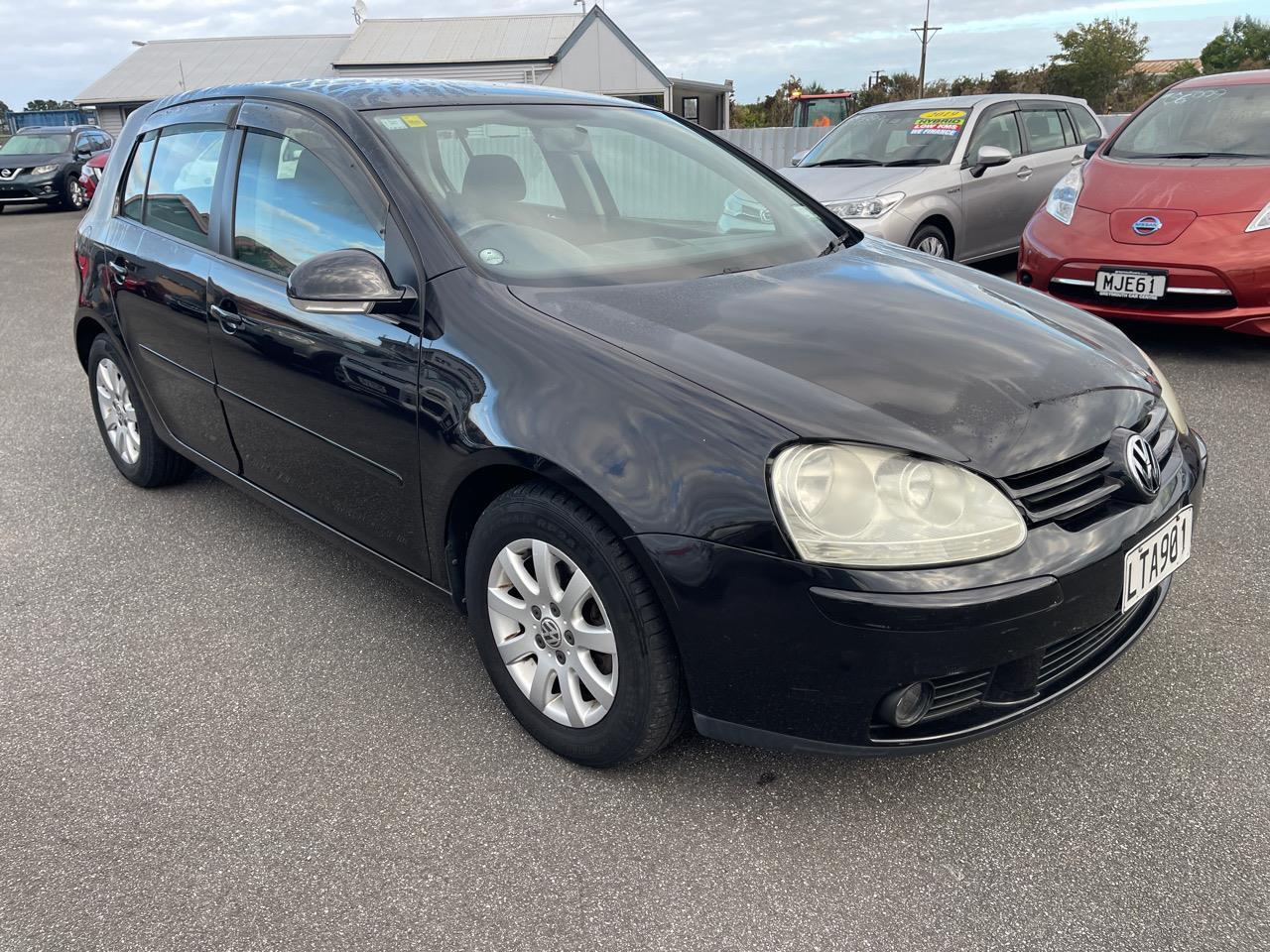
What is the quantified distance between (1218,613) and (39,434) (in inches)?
210

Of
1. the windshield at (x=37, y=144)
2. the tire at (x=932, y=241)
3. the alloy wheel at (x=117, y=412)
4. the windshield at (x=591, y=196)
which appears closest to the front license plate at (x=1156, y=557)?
the windshield at (x=591, y=196)

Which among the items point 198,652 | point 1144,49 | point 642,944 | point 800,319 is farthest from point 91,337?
point 1144,49

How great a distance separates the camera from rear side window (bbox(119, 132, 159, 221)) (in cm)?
379

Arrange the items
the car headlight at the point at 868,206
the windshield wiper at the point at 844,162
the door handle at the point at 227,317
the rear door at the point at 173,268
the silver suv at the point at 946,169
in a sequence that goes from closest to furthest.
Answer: the door handle at the point at 227,317
the rear door at the point at 173,268
the car headlight at the point at 868,206
the silver suv at the point at 946,169
the windshield wiper at the point at 844,162

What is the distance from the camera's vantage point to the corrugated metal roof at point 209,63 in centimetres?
4122

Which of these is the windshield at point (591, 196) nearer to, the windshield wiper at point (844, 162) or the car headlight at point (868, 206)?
the car headlight at point (868, 206)

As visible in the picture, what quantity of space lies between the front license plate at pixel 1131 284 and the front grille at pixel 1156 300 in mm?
25

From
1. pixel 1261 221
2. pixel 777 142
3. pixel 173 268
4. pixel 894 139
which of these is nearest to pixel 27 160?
pixel 777 142

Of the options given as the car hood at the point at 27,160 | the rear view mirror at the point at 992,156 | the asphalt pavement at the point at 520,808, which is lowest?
the asphalt pavement at the point at 520,808

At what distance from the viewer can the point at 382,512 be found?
106 inches

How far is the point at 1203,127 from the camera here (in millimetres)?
6070

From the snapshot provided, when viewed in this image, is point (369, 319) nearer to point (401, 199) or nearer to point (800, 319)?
point (401, 199)

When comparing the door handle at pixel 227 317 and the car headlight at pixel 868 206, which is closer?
the door handle at pixel 227 317

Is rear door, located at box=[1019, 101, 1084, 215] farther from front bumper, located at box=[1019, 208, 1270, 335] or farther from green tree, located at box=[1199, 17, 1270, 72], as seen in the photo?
green tree, located at box=[1199, 17, 1270, 72]
